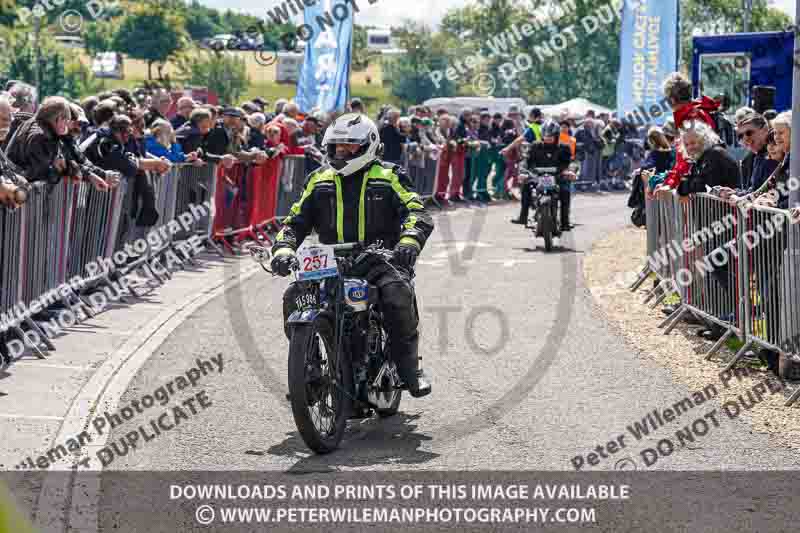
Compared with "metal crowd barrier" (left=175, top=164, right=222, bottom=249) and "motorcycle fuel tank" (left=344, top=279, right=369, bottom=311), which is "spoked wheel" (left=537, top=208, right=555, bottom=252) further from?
"motorcycle fuel tank" (left=344, top=279, right=369, bottom=311)

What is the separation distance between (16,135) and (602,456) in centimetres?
613

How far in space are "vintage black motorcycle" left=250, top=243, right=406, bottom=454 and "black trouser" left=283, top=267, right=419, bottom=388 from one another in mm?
77

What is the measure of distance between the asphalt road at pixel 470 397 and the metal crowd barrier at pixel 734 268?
30.4 inches

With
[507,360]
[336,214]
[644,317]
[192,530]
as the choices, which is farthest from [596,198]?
[192,530]

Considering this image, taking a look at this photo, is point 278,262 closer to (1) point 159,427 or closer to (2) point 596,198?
(1) point 159,427

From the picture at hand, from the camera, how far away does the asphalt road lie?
7.03m

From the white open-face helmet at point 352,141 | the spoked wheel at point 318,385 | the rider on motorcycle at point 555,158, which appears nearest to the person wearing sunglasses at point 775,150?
the white open-face helmet at point 352,141

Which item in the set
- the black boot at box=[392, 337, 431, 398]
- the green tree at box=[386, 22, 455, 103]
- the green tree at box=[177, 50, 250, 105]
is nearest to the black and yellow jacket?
the black boot at box=[392, 337, 431, 398]

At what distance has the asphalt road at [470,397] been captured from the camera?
7027 millimetres

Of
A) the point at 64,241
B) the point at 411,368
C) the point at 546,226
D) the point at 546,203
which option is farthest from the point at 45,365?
the point at 546,203

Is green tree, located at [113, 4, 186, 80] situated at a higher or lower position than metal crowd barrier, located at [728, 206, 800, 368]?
higher

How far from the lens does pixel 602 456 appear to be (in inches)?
278

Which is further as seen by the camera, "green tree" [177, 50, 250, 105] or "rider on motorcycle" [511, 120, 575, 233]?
"green tree" [177, 50, 250, 105]

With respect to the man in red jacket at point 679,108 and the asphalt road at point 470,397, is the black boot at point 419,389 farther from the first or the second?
the man in red jacket at point 679,108
